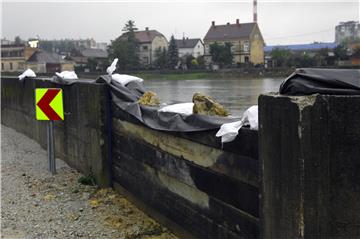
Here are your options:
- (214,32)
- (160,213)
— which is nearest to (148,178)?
(160,213)

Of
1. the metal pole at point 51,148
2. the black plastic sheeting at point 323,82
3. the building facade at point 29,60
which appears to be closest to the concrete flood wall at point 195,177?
the black plastic sheeting at point 323,82

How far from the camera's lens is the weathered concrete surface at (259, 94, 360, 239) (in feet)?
10.6

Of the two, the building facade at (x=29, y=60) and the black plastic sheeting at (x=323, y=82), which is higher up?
the building facade at (x=29, y=60)

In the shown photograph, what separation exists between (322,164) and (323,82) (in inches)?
24.5

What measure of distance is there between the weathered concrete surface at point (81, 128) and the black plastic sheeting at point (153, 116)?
0.40m

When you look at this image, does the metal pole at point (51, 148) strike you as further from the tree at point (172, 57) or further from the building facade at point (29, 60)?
the building facade at point (29, 60)

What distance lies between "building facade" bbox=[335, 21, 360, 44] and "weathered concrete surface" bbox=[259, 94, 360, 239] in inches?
3088

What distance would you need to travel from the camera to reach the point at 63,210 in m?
7.27

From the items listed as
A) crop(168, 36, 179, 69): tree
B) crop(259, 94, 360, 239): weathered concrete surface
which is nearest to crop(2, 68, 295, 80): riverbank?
crop(168, 36, 179, 69): tree

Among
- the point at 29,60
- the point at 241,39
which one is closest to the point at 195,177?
the point at 29,60

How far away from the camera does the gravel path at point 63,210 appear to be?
6336 millimetres

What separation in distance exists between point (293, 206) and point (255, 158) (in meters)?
0.79

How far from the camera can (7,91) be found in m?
17.1

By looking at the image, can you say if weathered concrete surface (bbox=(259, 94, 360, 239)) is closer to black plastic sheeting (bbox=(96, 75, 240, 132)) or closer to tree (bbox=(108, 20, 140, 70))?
black plastic sheeting (bbox=(96, 75, 240, 132))
